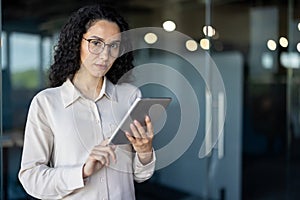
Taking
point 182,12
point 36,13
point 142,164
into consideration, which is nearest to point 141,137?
point 142,164

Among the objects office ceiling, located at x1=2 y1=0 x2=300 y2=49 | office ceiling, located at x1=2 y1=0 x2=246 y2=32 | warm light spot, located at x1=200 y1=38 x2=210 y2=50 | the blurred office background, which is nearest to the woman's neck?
the blurred office background

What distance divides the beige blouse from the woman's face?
2.7 inches

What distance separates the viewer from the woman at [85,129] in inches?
36.8

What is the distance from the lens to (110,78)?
1104mm

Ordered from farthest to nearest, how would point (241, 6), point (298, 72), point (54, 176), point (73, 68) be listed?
point (241, 6) → point (298, 72) → point (73, 68) → point (54, 176)

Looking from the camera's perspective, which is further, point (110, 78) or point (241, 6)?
point (241, 6)

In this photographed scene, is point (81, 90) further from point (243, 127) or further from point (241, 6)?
point (241, 6)

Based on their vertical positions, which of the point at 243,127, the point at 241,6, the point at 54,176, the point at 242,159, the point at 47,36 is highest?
the point at 241,6

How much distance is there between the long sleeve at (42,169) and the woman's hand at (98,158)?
2cm

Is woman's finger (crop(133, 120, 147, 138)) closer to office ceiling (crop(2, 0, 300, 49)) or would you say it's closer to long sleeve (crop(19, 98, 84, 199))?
long sleeve (crop(19, 98, 84, 199))

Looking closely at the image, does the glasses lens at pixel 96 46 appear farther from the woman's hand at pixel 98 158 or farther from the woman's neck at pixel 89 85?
the woman's hand at pixel 98 158

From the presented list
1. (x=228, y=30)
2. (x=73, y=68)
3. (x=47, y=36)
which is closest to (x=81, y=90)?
(x=73, y=68)

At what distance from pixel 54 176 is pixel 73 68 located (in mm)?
268

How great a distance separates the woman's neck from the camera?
1.03 metres
